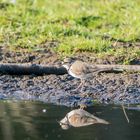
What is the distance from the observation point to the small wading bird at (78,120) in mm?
7305

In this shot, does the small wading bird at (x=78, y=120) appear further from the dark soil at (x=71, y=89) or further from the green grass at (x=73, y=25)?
the green grass at (x=73, y=25)

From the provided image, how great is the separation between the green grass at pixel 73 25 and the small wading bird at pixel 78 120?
2.09 metres

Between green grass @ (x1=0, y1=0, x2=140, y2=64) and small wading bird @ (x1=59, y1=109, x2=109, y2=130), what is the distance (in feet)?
6.87

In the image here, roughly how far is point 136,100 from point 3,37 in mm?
3124

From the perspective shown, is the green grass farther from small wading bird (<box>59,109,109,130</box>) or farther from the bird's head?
the bird's head

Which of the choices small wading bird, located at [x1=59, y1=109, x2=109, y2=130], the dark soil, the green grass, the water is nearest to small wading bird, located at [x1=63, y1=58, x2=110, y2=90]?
the dark soil

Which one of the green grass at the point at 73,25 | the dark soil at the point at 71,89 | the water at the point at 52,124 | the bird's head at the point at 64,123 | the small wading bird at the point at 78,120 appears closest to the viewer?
the water at the point at 52,124

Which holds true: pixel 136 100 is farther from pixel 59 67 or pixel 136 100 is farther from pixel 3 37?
pixel 3 37

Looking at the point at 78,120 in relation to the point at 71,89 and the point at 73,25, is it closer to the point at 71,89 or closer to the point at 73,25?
the point at 71,89

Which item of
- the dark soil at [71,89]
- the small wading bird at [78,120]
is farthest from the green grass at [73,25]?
the small wading bird at [78,120]

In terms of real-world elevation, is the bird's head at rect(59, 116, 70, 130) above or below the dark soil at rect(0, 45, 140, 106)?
above

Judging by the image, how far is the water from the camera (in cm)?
687

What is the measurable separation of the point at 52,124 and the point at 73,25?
4.49 m

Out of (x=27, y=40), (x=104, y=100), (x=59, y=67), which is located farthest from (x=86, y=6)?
(x=104, y=100)
